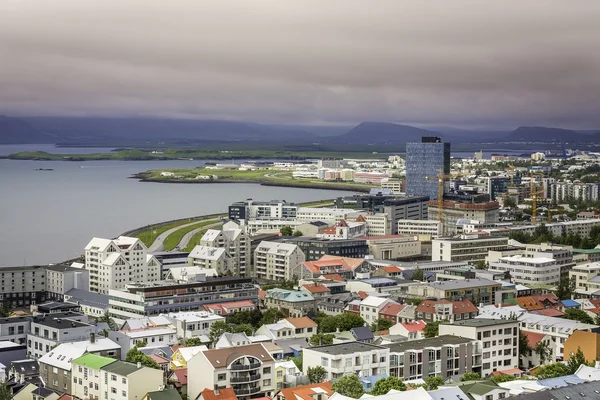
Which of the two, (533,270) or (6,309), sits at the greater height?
(533,270)

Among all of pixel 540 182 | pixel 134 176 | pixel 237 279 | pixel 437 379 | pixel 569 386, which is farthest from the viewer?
pixel 134 176

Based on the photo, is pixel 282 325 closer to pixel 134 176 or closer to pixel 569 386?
pixel 569 386

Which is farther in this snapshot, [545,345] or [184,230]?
[184,230]

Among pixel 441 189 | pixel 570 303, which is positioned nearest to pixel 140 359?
pixel 570 303

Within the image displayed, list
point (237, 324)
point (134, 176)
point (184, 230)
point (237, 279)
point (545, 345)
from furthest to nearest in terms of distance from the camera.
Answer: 1. point (134, 176)
2. point (184, 230)
3. point (237, 279)
4. point (237, 324)
5. point (545, 345)

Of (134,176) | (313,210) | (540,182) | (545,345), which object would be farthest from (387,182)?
(545,345)

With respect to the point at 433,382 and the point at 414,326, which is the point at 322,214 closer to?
the point at 414,326

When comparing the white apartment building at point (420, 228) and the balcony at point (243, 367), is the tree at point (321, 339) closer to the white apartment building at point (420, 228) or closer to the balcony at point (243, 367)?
the balcony at point (243, 367)
